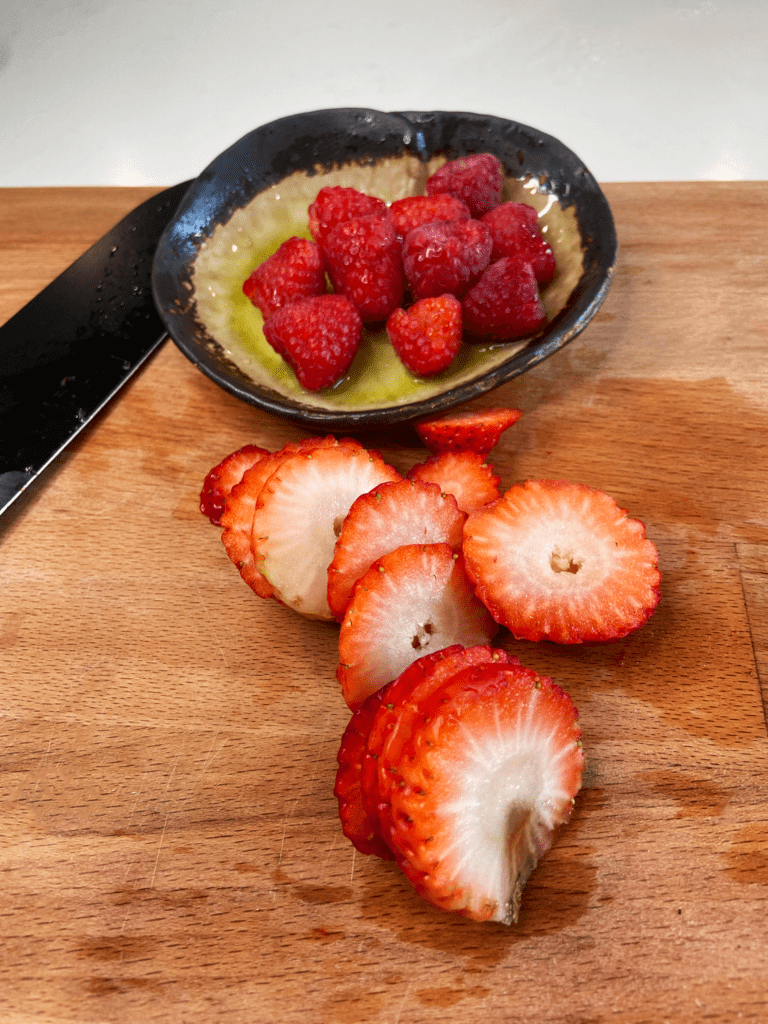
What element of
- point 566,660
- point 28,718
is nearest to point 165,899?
point 28,718

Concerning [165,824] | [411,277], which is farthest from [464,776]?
[411,277]

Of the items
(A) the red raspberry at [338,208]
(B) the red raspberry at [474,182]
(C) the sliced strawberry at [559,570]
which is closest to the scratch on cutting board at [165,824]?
(C) the sliced strawberry at [559,570]

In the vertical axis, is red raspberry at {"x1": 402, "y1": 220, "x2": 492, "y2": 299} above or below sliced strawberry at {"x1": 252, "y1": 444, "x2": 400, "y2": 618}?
above

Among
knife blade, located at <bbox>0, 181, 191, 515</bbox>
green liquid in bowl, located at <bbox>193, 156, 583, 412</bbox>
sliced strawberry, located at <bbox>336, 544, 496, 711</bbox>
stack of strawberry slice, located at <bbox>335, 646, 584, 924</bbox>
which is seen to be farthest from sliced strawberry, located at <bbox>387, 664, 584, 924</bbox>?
knife blade, located at <bbox>0, 181, 191, 515</bbox>

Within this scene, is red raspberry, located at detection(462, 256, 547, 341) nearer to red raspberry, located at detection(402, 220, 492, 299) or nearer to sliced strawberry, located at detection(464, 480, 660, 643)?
red raspberry, located at detection(402, 220, 492, 299)

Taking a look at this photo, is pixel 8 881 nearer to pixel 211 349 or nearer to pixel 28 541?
pixel 28 541

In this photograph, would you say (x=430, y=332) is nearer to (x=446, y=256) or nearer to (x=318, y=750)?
(x=446, y=256)

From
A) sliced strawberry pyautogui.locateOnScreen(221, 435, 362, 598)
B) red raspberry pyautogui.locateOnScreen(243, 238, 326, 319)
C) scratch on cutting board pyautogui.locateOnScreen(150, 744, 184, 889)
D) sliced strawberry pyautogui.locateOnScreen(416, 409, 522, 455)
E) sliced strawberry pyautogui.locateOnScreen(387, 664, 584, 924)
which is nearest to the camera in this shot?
sliced strawberry pyautogui.locateOnScreen(387, 664, 584, 924)
